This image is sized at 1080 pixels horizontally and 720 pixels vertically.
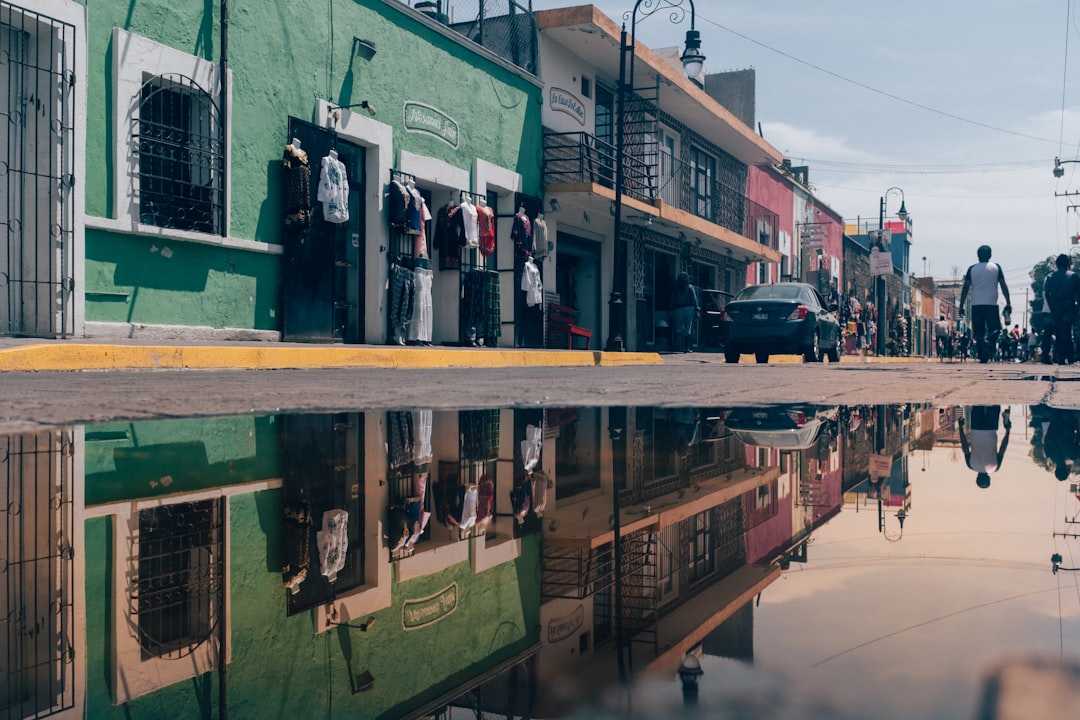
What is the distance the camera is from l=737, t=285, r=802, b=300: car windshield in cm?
1795

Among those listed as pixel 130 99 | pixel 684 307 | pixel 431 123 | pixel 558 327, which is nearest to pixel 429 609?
pixel 130 99

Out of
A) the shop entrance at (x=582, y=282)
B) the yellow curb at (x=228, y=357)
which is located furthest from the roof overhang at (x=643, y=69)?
the yellow curb at (x=228, y=357)

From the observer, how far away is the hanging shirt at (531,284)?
17516mm

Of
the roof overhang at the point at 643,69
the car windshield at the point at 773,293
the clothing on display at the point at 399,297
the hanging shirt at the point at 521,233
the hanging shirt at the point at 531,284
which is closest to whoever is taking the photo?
the clothing on display at the point at 399,297

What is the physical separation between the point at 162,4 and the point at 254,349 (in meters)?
4.21

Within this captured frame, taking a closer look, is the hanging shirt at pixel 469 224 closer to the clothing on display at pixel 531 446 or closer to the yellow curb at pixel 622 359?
the yellow curb at pixel 622 359

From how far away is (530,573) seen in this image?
165cm

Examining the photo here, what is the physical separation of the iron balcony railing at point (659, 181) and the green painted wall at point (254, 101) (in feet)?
11.6

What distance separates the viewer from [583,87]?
837 inches

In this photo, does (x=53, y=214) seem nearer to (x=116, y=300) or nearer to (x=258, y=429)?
(x=116, y=300)

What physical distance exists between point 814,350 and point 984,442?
48.4ft

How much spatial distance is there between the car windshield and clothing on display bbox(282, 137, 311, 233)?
9.33m

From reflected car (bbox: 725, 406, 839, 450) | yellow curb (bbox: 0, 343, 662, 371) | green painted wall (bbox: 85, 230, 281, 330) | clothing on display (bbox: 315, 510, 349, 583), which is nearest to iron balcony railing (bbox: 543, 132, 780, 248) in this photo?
yellow curb (bbox: 0, 343, 662, 371)

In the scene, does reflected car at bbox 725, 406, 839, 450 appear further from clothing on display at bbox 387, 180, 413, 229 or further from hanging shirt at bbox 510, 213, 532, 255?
hanging shirt at bbox 510, 213, 532, 255
